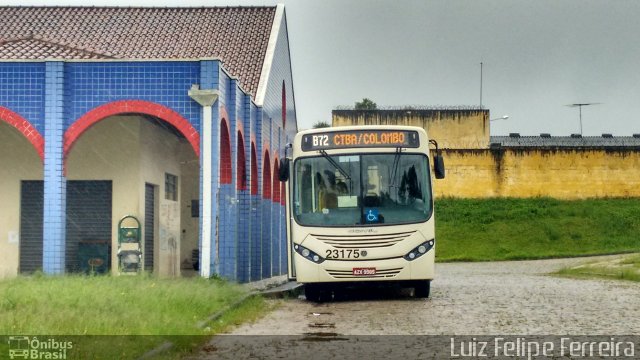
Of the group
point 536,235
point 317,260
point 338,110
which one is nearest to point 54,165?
point 317,260

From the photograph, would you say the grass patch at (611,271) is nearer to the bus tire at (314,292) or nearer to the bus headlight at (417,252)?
the bus headlight at (417,252)

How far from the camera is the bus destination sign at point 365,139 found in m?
18.1

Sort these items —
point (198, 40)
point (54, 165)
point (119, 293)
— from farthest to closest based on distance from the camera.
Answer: point (198, 40), point (54, 165), point (119, 293)

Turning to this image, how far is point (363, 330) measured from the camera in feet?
40.7

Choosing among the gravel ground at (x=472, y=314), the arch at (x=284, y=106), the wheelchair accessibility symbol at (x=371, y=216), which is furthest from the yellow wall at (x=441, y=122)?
the wheelchair accessibility symbol at (x=371, y=216)

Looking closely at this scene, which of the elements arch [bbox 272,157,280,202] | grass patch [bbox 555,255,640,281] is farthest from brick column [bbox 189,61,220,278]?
arch [bbox 272,157,280,202]

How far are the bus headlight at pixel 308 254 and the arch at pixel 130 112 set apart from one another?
12.3ft

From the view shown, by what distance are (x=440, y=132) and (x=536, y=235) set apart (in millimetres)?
11939

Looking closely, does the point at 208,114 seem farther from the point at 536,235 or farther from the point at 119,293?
the point at 536,235

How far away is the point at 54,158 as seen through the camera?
20.1 meters

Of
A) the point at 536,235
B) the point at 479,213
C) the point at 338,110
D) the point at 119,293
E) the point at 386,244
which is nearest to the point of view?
the point at 119,293

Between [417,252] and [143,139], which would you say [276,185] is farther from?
[417,252]

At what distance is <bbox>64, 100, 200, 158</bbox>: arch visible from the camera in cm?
2023

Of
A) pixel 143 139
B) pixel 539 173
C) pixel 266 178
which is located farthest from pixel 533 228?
pixel 143 139
